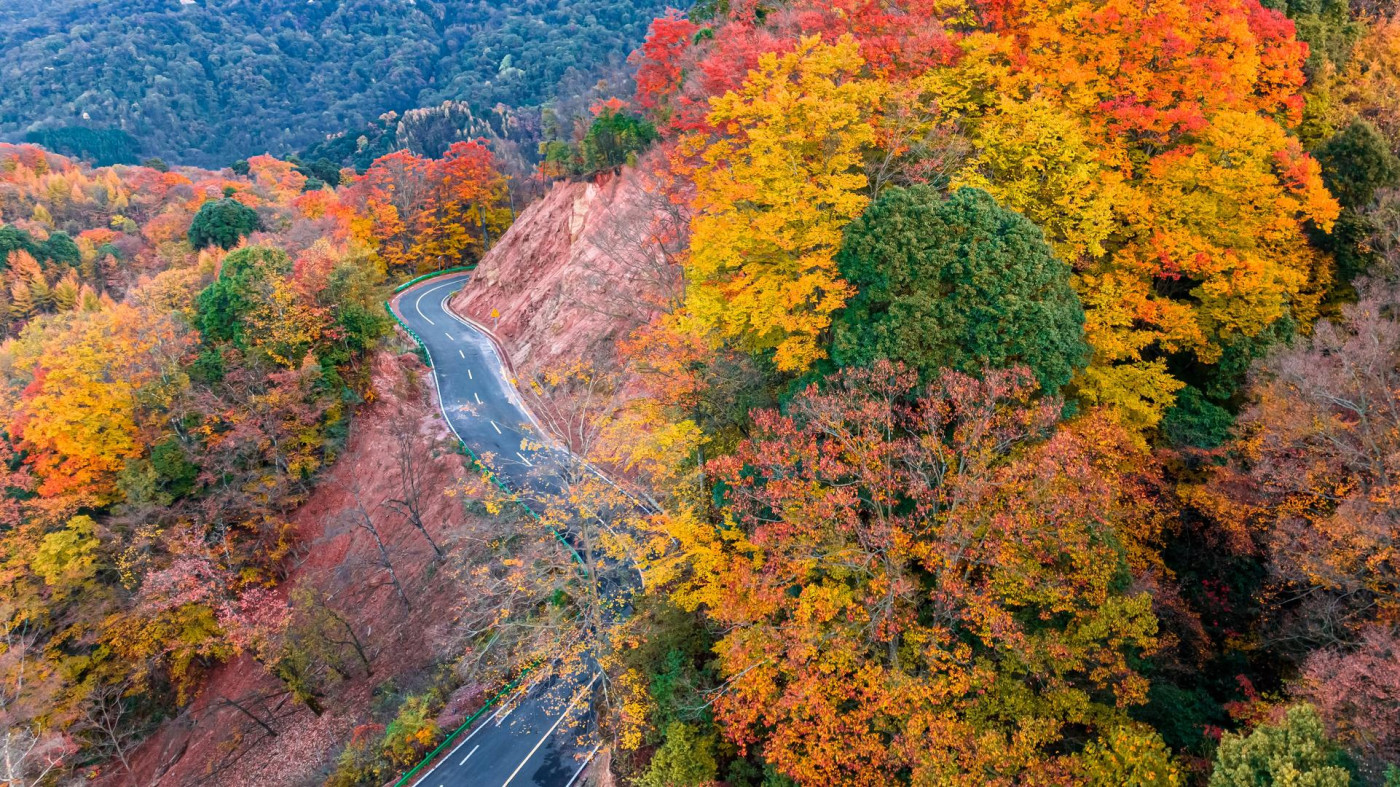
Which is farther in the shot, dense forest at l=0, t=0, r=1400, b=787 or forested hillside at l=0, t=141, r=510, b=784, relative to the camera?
forested hillside at l=0, t=141, r=510, b=784

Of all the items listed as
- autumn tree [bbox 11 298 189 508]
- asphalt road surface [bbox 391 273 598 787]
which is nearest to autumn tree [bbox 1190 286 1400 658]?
asphalt road surface [bbox 391 273 598 787]

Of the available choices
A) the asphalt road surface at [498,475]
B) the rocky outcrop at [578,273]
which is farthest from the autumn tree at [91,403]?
the rocky outcrop at [578,273]

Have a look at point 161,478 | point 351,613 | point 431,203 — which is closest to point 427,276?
point 431,203

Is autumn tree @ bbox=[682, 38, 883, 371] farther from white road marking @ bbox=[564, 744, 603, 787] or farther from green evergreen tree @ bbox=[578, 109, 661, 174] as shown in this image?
green evergreen tree @ bbox=[578, 109, 661, 174]

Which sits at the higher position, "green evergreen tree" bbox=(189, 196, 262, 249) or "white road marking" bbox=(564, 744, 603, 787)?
"green evergreen tree" bbox=(189, 196, 262, 249)

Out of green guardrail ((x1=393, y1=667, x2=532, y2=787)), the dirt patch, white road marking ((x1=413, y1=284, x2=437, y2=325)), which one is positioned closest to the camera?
green guardrail ((x1=393, y1=667, x2=532, y2=787))

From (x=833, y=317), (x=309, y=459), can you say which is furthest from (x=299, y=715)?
(x=833, y=317)

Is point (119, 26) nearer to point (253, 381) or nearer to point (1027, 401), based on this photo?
point (253, 381)
